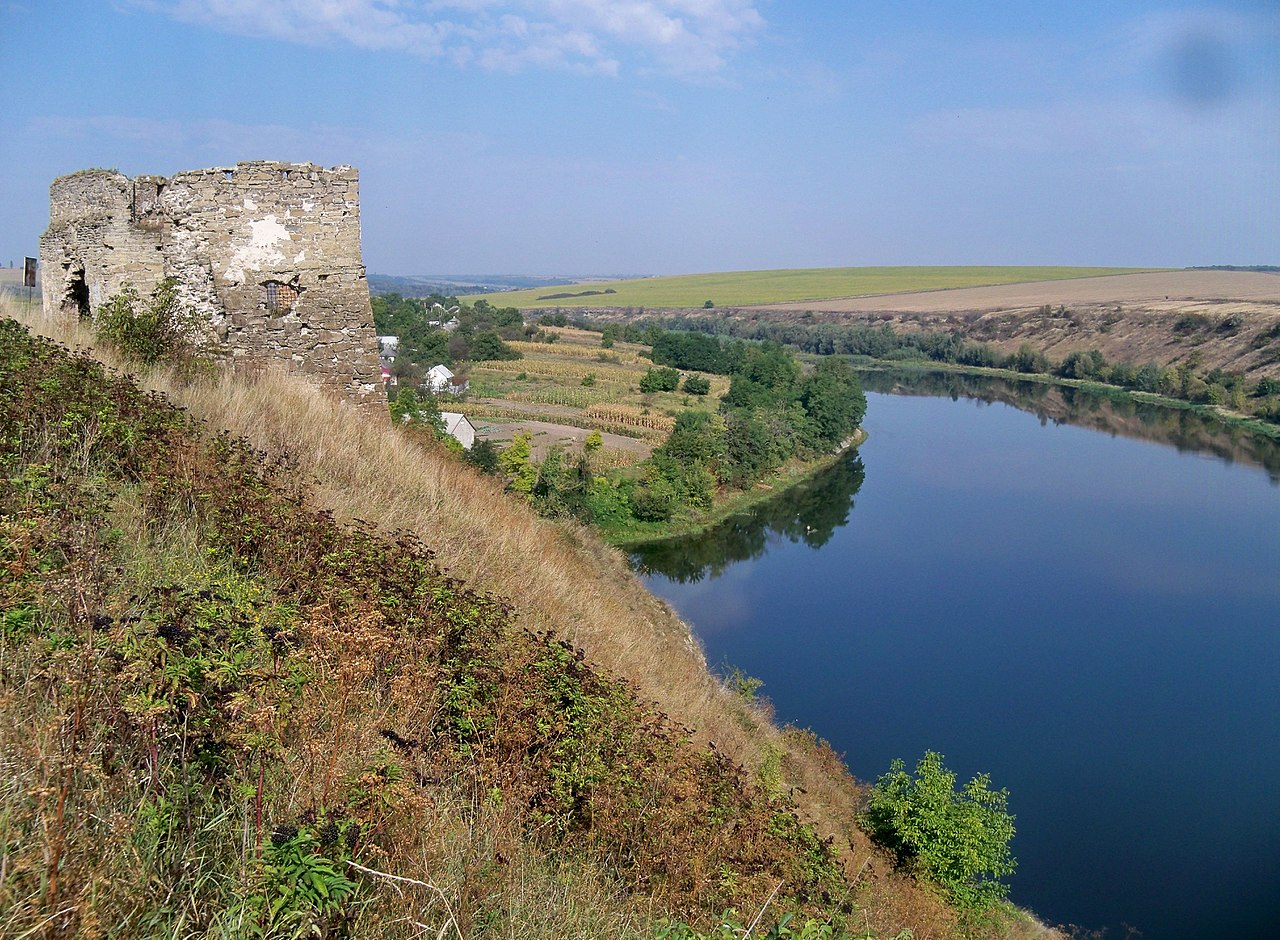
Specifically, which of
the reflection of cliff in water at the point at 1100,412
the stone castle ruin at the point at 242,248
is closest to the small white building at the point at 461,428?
the stone castle ruin at the point at 242,248

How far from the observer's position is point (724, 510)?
26891 millimetres

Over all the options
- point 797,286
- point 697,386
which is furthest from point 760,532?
point 797,286

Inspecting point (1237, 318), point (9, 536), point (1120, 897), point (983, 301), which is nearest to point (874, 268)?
point (983, 301)

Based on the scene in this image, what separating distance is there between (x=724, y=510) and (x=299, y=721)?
81.8 ft

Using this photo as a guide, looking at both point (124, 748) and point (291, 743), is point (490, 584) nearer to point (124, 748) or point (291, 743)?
point (291, 743)

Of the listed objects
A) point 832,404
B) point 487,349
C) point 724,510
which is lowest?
point 724,510

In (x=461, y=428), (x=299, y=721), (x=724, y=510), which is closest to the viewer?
(x=299, y=721)

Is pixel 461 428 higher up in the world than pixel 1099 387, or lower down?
higher up

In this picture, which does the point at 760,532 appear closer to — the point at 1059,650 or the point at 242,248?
the point at 1059,650

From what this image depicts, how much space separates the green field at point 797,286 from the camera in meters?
107

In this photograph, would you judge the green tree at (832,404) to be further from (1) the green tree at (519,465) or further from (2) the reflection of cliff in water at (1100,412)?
(1) the green tree at (519,465)

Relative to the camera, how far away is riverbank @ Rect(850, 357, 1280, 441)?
41.3 meters

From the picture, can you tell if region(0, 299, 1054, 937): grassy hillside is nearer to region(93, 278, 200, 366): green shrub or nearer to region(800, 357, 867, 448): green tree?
region(93, 278, 200, 366): green shrub

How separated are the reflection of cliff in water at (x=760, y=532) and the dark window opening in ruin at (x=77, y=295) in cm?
1526
